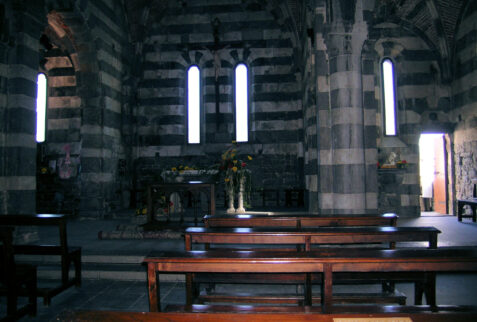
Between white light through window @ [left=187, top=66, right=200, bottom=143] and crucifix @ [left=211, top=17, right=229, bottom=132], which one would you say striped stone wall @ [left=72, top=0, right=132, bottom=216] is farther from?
crucifix @ [left=211, top=17, right=229, bottom=132]

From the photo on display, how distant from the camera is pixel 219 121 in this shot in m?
12.3

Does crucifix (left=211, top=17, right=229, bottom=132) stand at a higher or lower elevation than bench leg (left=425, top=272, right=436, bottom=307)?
higher

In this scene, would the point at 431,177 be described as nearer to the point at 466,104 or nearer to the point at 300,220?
the point at 466,104

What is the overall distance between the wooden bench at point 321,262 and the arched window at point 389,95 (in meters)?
9.13

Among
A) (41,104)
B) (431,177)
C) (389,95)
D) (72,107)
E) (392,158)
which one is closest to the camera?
(392,158)

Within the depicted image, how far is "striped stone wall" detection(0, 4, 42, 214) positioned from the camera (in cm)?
644

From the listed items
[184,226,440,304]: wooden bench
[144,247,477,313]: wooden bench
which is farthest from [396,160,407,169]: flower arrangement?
[144,247,477,313]: wooden bench

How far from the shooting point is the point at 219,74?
1235 centimetres

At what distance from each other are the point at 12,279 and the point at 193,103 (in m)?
9.99

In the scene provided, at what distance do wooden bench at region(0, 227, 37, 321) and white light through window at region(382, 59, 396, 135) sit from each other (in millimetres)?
10251

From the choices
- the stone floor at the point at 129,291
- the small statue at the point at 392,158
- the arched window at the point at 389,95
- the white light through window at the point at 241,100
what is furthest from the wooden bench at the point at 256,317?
the white light through window at the point at 241,100

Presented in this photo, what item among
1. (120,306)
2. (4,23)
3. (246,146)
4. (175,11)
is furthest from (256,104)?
(120,306)

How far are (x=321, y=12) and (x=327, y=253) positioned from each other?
267 inches

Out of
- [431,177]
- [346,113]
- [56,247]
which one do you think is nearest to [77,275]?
[56,247]
